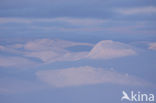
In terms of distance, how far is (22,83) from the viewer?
3029 millimetres

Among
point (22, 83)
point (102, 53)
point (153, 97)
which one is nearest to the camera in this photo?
point (153, 97)

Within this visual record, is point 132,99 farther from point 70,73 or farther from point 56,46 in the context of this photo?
point 56,46

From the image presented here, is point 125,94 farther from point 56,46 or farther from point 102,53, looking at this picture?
point 56,46

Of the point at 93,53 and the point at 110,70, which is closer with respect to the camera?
the point at 110,70

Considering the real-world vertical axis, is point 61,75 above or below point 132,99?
above

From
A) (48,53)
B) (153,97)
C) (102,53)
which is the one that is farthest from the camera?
(48,53)

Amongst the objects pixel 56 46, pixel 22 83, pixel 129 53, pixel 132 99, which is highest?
pixel 56 46

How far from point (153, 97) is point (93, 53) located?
945mm

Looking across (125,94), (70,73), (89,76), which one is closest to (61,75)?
(70,73)

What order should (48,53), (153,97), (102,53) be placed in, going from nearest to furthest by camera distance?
1. (153,97)
2. (102,53)
3. (48,53)

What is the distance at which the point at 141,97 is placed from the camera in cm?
281

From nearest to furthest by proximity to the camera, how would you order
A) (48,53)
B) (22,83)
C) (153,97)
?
(153,97) < (22,83) < (48,53)

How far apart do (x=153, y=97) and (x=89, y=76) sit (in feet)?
2.50

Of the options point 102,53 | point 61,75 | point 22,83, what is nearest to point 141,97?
point 102,53
